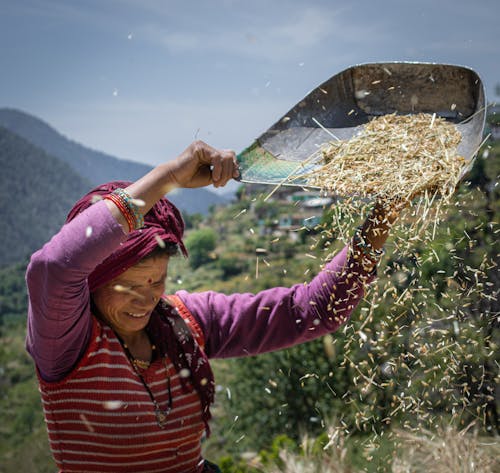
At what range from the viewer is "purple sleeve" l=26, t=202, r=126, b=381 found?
1.56 m

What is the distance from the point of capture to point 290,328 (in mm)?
2326

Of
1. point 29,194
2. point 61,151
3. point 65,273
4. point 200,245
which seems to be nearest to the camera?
point 65,273

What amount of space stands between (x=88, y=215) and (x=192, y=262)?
6092cm

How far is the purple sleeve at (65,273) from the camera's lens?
1561 mm

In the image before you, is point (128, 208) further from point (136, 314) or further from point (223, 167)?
point (136, 314)

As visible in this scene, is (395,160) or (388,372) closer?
(395,160)

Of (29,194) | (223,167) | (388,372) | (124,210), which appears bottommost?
(388,372)

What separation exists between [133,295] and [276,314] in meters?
0.64

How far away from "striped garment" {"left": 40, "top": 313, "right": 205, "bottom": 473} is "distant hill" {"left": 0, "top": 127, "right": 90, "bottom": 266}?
111m

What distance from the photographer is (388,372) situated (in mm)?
2422

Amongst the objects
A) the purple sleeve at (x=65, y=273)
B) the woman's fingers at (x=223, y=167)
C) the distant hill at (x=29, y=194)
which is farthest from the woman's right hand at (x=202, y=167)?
the distant hill at (x=29, y=194)

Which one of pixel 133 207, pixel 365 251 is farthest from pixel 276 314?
pixel 133 207

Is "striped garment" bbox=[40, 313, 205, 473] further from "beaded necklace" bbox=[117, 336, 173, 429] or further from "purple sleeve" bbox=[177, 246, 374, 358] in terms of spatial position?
"purple sleeve" bbox=[177, 246, 374, 358]

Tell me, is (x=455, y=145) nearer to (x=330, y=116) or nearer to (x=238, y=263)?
(x=330, y=116)
